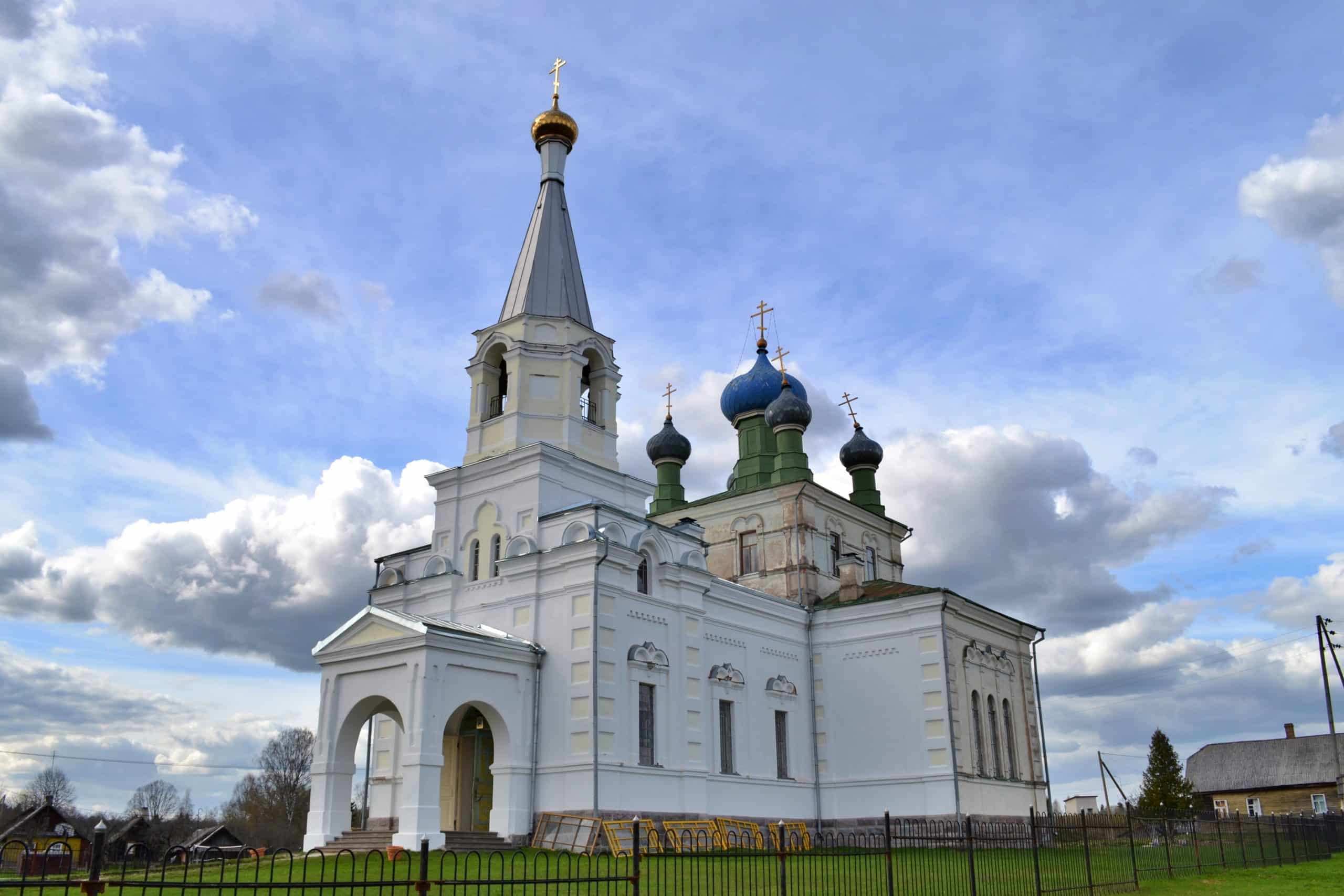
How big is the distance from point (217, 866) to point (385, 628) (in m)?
4.52

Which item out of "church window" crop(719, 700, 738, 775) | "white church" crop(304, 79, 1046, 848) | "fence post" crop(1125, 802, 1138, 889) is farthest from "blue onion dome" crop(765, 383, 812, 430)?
"fence post" crop(1125, 802, 1138, 889)

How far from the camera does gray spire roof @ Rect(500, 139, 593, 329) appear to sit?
2364 centimetres

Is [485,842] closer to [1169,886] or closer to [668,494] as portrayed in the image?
[1169,886]

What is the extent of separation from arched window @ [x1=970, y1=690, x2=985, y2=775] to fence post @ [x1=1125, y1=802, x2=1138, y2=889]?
8.83 m

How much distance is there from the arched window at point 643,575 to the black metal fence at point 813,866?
462cm

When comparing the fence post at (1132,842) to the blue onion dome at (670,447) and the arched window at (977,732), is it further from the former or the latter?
the blue onion dome at (670,447)

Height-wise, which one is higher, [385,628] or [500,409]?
[500,409]

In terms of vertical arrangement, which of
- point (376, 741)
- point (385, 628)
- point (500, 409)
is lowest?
point (376, 741)

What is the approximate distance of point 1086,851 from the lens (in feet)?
45.5

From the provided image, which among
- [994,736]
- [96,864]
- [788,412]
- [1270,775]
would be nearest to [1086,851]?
[96,864]

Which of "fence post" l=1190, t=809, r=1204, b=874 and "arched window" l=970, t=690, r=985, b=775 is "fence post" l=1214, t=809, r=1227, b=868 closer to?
"fence post" l=1190, t=809, r=1204, b=874

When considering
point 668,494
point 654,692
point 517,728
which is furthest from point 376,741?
point 668,494

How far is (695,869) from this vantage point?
1305 centimetres

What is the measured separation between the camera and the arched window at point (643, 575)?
834 inches
